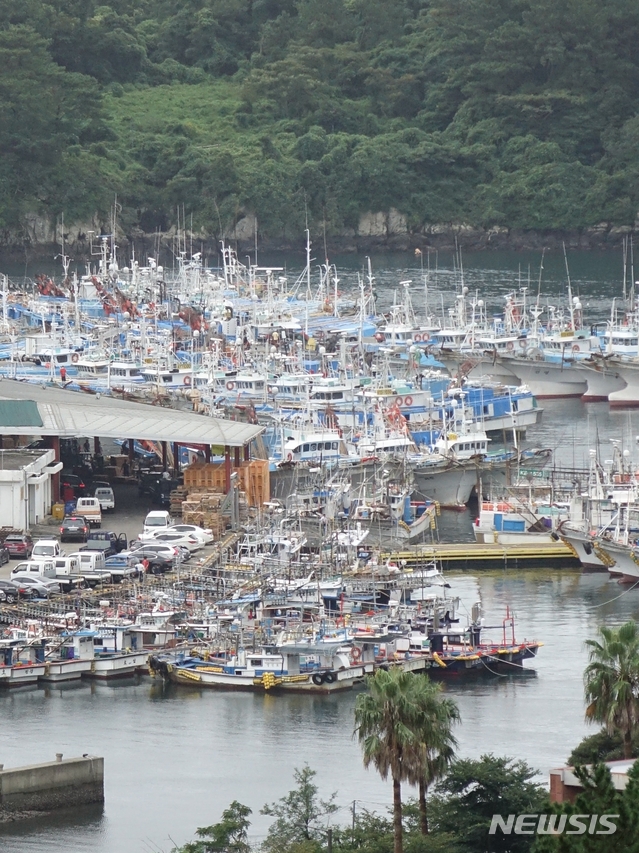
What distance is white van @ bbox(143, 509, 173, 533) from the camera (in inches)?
1893

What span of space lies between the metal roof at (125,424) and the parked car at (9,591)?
312 inches

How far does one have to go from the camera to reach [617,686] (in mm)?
30078

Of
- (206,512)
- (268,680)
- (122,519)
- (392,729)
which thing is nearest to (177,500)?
(122,519)

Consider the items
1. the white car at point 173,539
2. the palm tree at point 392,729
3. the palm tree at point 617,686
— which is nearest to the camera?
the palm tree at point 392,729

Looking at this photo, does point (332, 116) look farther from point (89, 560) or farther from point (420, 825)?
point (420, 825)

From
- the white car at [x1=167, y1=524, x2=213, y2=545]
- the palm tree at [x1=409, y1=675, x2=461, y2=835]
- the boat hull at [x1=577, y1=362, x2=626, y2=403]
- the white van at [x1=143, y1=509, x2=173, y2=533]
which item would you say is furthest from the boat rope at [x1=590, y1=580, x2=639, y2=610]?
the boat hull at [x1=577, y1=362, x2=626, y2=403]

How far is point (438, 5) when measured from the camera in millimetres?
129250

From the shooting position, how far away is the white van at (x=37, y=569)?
43969mm

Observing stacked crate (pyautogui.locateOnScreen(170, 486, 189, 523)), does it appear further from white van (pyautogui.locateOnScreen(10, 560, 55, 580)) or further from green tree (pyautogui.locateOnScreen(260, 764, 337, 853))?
green tree (pyautogui.locateOnScreen(260, 764, 337, 853))

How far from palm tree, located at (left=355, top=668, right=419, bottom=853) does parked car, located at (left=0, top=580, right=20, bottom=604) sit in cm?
1486

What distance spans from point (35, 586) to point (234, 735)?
23.0 ft

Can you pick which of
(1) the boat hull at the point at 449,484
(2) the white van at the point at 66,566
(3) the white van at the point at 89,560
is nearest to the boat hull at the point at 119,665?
(2) the white van at the point at 66,566

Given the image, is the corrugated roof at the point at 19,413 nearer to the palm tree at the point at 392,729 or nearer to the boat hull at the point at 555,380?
the palm tree at the point at 392,729

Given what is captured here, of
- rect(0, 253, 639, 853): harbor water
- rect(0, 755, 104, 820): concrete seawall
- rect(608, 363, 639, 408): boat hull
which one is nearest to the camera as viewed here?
rect(0, 755, 104, 820): concrete seawall
